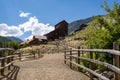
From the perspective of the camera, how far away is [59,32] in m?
113

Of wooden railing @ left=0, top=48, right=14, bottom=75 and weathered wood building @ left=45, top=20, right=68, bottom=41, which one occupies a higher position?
weathered wood building @ left=45, top=20, right=68, bottom=41

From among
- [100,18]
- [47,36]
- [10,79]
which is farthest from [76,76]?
[47,36]

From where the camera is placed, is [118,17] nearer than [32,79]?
No

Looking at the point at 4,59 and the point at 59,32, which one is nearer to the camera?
the point at 4,59

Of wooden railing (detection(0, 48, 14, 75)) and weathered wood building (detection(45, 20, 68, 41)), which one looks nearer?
wooden railing (detection(0, 48, 14, 75))

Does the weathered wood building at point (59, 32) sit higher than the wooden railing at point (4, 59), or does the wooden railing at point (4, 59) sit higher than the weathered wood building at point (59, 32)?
the weathered wood building at point (59, 32)

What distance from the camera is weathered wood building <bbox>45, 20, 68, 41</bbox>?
112m

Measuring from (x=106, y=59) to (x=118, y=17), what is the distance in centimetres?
496

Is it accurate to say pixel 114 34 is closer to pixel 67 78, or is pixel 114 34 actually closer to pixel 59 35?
pixel 67 78

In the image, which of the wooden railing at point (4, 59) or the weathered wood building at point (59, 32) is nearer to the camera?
the wooden railing at point (4, 59)

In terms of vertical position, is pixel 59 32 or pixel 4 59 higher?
pixel 59 32

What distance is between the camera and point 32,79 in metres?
12.7

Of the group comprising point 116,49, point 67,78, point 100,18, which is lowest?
point 67,78

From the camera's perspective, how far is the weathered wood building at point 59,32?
112m
